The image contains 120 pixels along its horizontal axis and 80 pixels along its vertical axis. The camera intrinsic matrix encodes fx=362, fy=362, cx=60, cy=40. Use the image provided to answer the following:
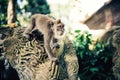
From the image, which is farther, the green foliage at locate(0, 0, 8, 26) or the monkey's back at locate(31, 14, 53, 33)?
the green foliage at locate(0, 0, 8, 26)

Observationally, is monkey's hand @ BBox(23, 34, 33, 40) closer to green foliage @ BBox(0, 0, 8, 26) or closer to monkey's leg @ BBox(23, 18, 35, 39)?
monkey's leg @ BBox(23, 18, 35, 39)

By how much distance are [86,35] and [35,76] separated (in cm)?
386

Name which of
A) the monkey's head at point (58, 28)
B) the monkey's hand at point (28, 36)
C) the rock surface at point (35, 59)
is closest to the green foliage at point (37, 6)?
the rock surface at point (35, 59)

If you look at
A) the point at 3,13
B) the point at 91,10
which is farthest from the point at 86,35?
the point at 3,13

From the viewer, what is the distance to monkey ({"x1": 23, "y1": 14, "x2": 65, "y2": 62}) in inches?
224

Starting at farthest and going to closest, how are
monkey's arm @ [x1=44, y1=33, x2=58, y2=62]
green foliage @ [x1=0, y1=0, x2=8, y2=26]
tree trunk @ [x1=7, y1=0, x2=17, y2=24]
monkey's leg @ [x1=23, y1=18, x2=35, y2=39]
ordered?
green foliage @ [x1=0, y1=0, x2=8, y2=26] → tree trunk @ [x1=7, y1=0, x2=17, y2=24] → monkey's leg @ [x1=23, y1=18, x2=35, y2=39] → monkey's arm @ [x1=44, y1=33, x2=58, y2=62]

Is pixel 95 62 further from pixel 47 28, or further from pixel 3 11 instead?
pixel 3 11

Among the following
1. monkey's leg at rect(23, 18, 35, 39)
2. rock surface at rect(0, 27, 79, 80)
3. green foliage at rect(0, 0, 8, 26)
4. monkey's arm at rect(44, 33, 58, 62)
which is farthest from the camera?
green foliage at rect(0, 0, 8, 26)

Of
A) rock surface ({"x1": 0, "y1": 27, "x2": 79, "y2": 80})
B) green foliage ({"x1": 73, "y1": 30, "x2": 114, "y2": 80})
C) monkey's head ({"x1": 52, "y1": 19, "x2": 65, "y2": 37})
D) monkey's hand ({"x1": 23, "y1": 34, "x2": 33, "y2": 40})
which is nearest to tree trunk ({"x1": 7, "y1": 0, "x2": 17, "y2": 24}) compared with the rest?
rock surface ({"x1": 0, "y1": 27, "x2": 79, "y2": 80})

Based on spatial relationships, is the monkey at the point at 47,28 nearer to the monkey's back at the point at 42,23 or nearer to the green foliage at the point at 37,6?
the monkey's back at the point at 42,23

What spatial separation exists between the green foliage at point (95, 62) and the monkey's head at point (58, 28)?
3371 mm

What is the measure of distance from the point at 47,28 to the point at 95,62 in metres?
3.39

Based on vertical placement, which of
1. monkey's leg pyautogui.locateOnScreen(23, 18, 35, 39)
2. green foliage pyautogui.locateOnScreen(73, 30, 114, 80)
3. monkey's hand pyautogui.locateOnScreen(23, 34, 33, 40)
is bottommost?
green foliage pyautogui.locateOnScreen(73, 30, 114, 80)

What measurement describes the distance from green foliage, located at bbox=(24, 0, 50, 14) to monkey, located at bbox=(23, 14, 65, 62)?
1227 cm
